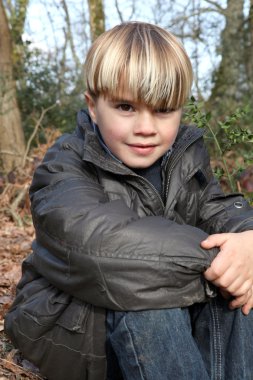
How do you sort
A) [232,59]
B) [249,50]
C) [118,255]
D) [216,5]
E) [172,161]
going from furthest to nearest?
[216,5] < [232,59] < [249,50] < [172,161] < [118,255]

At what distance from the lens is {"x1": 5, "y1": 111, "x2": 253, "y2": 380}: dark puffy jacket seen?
1.57m

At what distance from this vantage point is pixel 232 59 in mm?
8539

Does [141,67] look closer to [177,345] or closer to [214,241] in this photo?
[214,241]

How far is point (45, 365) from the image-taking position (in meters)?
1.86

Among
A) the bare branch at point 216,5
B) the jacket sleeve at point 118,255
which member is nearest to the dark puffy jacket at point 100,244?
the jacket sleeve at point 118,255

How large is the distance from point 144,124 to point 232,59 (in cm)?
719

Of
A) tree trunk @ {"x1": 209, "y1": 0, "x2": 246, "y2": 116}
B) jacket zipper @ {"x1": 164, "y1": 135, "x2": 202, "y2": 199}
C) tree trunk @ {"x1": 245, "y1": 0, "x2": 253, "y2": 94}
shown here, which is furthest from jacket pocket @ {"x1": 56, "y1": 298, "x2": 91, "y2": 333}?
tree trunk @ {"x1": 209, "y1": 0, "x2": 246, "y2": 116}

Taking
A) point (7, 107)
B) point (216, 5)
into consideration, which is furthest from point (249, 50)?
point (7, 107)

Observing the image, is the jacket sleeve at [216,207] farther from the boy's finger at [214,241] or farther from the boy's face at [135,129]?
the boy's finger at [214,241]

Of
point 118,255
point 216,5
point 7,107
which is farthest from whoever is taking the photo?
point 216,5

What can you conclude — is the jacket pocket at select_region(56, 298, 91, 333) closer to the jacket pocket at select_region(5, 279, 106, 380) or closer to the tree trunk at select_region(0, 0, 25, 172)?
the jacket pocket at select_region(5, 279, 106, 380)

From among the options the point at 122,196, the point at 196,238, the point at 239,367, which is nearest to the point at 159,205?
the point at 122,196

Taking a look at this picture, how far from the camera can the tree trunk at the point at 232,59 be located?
843 centimetres

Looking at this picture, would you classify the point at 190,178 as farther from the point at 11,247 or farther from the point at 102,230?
the point at 11,247
